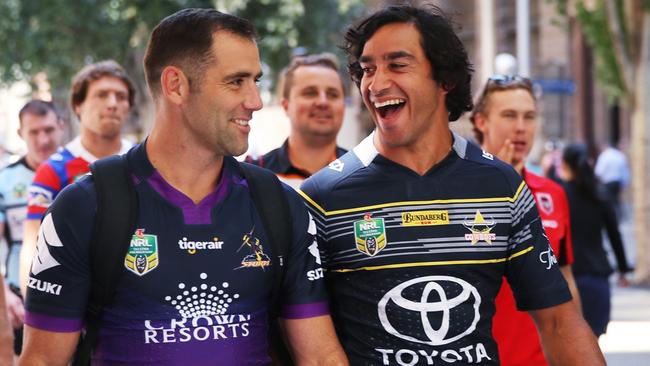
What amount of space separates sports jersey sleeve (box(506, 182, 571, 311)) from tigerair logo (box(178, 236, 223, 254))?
42.0 inches

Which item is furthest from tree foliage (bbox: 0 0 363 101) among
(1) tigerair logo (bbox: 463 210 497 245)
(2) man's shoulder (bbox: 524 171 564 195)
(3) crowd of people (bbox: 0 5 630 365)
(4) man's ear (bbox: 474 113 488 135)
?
(1) tigerair logo (bbox: 463 210 497 245)

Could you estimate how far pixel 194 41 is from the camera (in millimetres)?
3840

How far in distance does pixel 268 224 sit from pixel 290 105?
3.29m

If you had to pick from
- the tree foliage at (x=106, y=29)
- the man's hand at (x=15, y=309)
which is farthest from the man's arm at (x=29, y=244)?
the tree foliage at (x=106, y=29)

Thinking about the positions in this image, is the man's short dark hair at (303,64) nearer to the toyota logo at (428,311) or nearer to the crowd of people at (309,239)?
the crowd of people at (309,239)

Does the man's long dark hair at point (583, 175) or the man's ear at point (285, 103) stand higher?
the man's ear at point (285, 103)

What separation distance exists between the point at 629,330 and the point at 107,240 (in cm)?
962

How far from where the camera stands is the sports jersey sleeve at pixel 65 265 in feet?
11.7

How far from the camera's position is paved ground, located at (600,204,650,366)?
10.7 meters

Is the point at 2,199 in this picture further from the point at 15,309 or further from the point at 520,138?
the point at 520,138

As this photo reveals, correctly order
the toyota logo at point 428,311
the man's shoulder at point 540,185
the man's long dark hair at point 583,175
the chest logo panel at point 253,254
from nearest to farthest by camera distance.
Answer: the chest logo panel at point 253,254 < the toyota logo at point 428,311 < the man's shoulder at point 540,185 < the man's long dark hair at point 583,175

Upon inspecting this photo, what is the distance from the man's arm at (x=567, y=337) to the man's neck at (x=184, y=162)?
4.03 ft

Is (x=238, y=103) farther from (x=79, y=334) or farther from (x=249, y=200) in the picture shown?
(x=79, y=334)

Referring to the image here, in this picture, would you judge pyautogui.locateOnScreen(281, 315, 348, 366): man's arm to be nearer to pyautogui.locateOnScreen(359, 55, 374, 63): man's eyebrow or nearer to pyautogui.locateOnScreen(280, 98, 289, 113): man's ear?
pyautogui.locateOnScreen(359, 55, 374, 63): man's eyebrow
